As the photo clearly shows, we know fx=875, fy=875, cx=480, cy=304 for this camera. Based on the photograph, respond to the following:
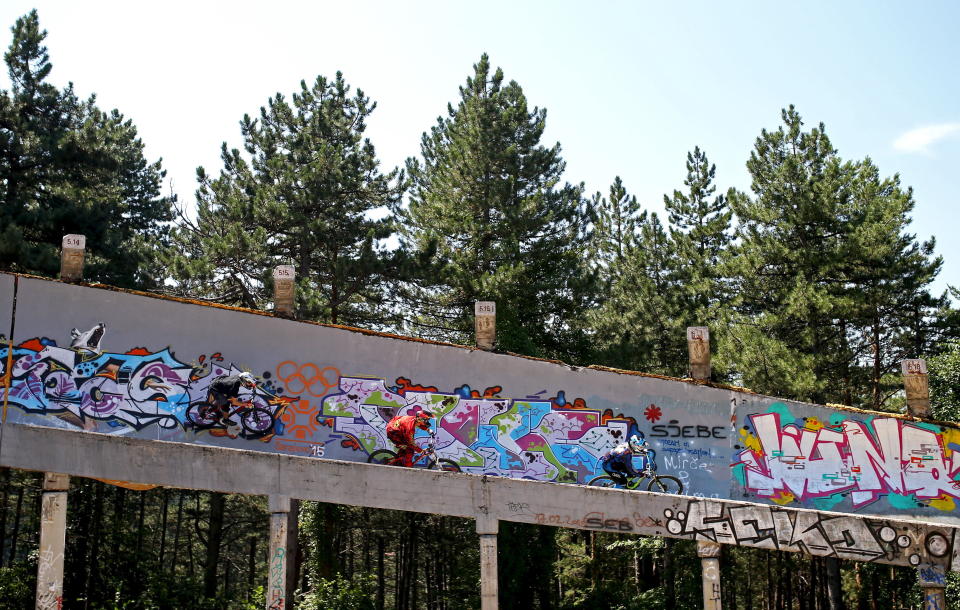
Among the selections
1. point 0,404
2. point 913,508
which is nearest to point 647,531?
point 913,508

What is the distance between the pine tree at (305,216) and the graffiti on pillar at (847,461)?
12369mm

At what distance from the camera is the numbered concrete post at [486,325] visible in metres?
20.0

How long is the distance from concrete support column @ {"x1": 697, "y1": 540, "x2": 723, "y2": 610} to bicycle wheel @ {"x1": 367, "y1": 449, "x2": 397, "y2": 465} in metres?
7.28

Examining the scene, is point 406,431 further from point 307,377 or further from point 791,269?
point 791,269

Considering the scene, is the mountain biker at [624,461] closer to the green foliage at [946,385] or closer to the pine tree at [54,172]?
the green foliage at [946,385]

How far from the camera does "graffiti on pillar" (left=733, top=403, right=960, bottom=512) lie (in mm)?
19031

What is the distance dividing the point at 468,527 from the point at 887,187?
689 inches

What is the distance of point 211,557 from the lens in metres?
26.8

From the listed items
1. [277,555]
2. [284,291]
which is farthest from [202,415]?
[277,555]

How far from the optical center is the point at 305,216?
27.2 m

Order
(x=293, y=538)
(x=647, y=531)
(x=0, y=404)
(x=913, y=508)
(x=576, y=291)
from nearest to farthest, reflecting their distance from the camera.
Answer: (x=647, y=531)
(x=0, y=404)
(x=913, y=508)
(x=293, y=538)
(x=576, y=291)

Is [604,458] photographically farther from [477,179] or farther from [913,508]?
[477,179]

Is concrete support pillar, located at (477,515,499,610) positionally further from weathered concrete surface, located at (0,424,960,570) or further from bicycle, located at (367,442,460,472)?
bicycle, located at (367,442,460,472)

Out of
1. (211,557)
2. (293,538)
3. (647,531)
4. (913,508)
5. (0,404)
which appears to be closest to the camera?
(647,531)
